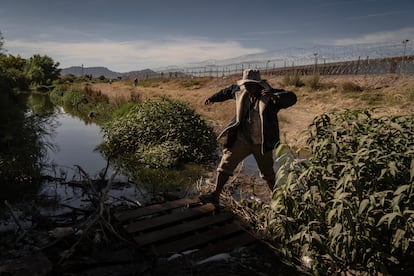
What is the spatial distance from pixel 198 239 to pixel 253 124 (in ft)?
6.18

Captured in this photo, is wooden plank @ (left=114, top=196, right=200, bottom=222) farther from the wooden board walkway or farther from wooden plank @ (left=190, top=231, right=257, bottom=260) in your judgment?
wooden plank @ (left=190, top=231, right=257, bottom=260)

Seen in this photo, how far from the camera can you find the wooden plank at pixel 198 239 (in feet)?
15.0

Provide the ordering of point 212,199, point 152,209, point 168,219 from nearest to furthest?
point 168,219 → point 152,209 → point 212,199

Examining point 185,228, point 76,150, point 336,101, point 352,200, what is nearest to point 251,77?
point 185,228

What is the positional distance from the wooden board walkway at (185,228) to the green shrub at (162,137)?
417 centimetres

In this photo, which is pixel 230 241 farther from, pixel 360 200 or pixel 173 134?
pixel 173 134

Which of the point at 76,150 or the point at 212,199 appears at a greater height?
the point at 212,199

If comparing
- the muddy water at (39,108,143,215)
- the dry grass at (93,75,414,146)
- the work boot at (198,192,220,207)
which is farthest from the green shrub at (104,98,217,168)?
the work boot at (198,192,220,207)

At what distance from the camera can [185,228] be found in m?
5.09

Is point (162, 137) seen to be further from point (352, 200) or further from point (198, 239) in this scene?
point (352, 200)

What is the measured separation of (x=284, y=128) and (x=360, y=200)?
11184mm

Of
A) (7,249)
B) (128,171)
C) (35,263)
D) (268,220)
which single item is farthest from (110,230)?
(128,171)

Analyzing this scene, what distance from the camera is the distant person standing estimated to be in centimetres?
541

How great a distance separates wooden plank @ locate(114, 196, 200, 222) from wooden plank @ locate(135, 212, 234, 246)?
0.53 m
